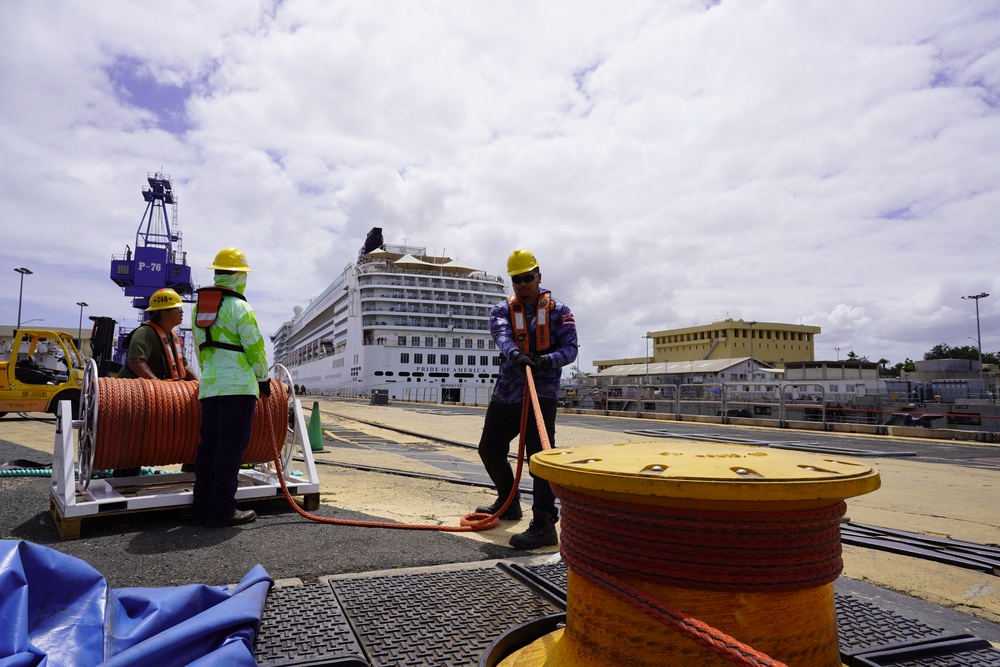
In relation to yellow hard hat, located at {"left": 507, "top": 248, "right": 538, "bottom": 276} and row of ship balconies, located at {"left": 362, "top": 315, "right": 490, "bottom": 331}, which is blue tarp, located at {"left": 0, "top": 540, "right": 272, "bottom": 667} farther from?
row of ship balconies, located at {"left": 362, "top": 315, "right": 490, "bottom": 331}

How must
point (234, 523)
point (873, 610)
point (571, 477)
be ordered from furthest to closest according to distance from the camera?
1. point (234, 523)
2. point (873, 610)
3. point (571, 477)

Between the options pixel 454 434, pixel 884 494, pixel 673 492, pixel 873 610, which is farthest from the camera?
pixel 454 434

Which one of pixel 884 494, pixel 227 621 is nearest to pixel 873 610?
pixel 227 621

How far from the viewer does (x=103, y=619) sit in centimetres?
193

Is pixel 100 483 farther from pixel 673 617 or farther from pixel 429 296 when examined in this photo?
pixel 429 296

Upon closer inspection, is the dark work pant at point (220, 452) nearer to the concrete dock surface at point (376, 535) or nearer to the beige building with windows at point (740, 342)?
the concrete dock surface at point (376, 535)

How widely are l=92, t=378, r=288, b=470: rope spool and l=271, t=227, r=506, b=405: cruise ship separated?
43247 mm

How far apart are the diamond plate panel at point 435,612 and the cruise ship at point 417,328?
44.8 metres

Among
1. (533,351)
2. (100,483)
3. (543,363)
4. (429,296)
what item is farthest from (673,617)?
(429,296)

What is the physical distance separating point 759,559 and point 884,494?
5224 millimetres

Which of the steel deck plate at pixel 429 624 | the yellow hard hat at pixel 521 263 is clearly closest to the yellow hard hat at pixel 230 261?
the yellow hard hat at pixel 521 263

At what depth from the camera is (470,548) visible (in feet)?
10.7

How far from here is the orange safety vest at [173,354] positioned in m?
4.88

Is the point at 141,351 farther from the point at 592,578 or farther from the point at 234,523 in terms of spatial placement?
the point at 592,578
